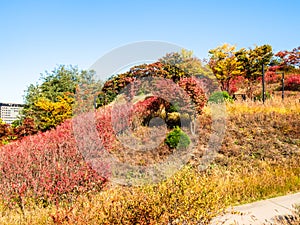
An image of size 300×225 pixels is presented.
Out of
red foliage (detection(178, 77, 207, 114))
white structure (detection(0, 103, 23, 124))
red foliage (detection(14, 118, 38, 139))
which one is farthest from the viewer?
white structure (detection(0, 103, 23, 124))

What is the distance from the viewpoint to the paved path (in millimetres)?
2896

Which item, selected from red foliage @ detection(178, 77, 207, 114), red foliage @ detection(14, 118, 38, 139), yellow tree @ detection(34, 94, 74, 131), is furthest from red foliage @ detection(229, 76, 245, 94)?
red foliage @ detection(14, 118, 38, 139)

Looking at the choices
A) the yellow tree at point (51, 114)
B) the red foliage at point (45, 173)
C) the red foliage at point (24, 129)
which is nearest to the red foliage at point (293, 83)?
the yellow tree at point (51, 114)

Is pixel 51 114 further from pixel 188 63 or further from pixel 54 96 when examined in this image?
pixel 188 63

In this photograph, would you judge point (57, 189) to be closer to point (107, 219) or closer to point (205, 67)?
point (107, 219)

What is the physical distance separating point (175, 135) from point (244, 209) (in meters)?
3.13

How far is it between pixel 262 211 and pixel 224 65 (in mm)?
14481

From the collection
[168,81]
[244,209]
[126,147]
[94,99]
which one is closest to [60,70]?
[94,99]

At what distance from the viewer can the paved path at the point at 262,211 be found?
9.50 feet

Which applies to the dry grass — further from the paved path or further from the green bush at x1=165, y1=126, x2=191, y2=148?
the green bush at x1=165, y1=126, x2=191, y2=148

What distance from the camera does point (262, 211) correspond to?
3.21m

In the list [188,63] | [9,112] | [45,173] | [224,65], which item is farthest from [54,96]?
[45,173]

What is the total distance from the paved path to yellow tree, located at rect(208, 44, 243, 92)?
41.6 ft

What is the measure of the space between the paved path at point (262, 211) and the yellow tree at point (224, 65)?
1268 centimetres
